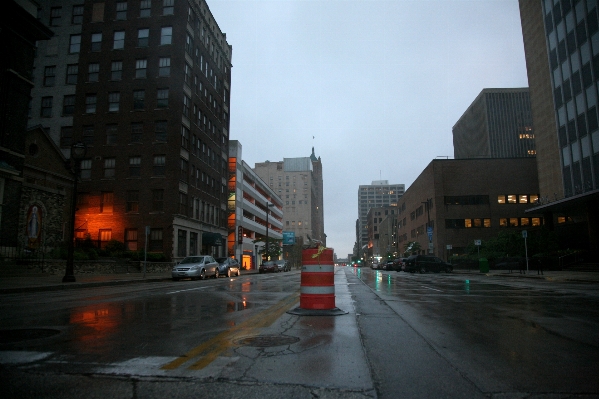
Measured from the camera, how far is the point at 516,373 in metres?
4.00

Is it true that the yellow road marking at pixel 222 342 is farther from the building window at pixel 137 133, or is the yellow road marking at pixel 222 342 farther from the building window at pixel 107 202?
the building window at pixel 137 133

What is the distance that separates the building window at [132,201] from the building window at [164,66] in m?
12.1

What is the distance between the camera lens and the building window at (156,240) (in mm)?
37719

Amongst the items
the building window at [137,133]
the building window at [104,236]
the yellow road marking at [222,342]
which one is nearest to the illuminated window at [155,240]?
the building window at [104,236]

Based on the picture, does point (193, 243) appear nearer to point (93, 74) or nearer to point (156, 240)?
point (156, 240)

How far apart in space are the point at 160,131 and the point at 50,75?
45.7 ft

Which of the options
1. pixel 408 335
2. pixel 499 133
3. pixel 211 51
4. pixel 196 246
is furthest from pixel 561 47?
pixel 499 133

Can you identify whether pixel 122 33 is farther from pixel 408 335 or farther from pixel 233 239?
pixel 408 335

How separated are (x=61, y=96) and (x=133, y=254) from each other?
19.9 meters

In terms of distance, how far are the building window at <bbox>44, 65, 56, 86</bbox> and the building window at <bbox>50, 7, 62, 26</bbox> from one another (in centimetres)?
501

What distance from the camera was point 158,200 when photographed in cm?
3844

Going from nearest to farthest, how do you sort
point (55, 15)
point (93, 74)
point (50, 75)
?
point (93, 74) < point (50, 75) < point (55, 15)

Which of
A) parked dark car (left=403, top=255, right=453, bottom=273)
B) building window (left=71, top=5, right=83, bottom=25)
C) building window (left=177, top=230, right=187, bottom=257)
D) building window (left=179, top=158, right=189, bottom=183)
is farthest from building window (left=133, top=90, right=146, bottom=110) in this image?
parked dark car (left=403, top=255, right=453, bottom=273)

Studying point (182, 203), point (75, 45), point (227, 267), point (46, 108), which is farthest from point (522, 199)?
point (46, 108)
